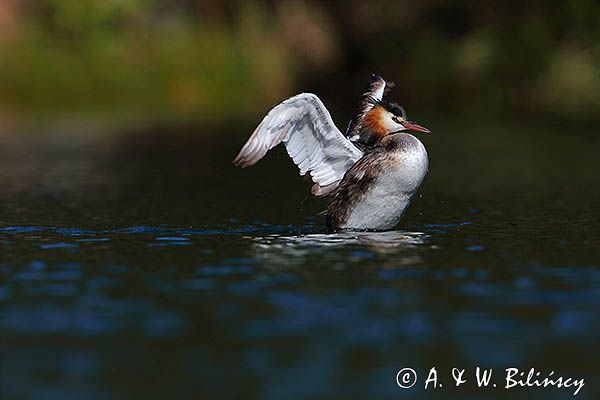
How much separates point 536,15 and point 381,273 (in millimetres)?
27073

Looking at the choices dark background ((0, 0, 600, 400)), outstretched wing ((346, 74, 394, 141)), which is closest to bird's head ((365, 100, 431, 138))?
outstretched wing ((346, 74, 394, 141))

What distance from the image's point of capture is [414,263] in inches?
431

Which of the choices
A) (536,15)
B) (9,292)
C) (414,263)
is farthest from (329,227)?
(536,15)

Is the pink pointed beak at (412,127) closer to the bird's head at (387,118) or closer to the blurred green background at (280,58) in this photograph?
the bird's head at (387,118)

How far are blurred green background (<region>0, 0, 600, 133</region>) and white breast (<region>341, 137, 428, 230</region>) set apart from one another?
18650mm

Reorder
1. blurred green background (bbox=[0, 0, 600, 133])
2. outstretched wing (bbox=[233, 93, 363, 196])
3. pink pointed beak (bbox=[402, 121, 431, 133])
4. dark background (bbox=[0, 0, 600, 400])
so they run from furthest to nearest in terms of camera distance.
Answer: blurred green background (bbox=[0, 0, 600, 133])
pink pointed beak (bbox=[402, 121, 431, 133])
outstretched wing (bbox=[233, 93, 363, 196])
dark background (bbox=[0, 0, 600, 400])

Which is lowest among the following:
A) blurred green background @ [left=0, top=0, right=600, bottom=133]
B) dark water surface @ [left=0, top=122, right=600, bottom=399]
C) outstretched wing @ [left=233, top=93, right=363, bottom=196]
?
dark water surface @ [left=0, top=122, right=600, bottom=399]

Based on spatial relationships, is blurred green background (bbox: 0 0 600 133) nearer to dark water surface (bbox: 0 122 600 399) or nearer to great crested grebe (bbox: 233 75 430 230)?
dark water surface (bbox: 0 122 600 399)

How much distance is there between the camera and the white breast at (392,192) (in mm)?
12859

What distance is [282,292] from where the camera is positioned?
31.8ft

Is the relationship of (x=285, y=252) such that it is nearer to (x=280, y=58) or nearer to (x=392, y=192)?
(x=392, y=192)

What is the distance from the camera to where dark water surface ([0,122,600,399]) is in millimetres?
7484

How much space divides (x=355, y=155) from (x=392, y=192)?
3.25 ft

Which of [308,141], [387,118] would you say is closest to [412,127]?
[387,118]
